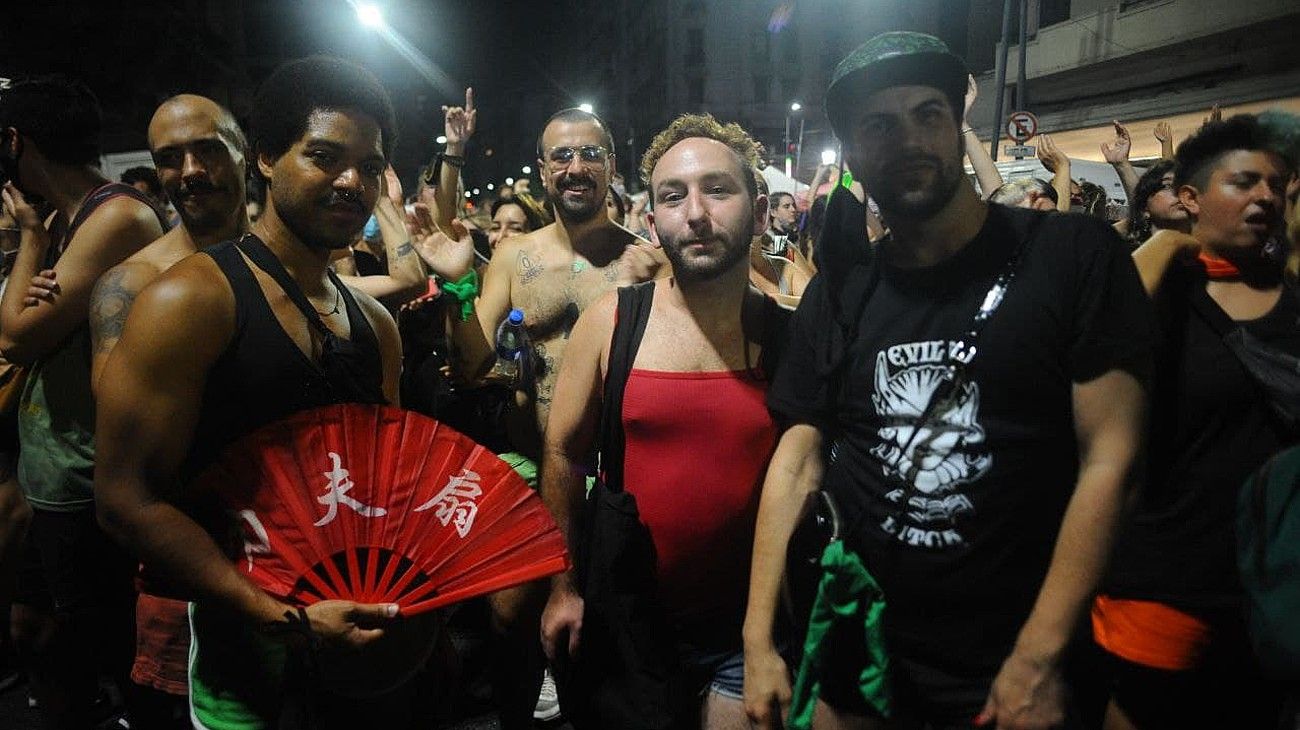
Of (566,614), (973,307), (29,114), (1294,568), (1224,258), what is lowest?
(566,614)

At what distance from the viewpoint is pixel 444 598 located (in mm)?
1832

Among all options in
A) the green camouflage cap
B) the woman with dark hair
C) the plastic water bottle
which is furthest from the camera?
the plastic water bottle

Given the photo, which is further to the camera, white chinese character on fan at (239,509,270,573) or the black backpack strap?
the black backpack strap

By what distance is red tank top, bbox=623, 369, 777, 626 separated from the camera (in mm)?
2422

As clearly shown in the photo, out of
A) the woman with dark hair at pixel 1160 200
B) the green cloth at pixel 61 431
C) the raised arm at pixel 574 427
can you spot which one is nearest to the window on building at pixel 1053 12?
the woman with dark hair at pixel 1160 200

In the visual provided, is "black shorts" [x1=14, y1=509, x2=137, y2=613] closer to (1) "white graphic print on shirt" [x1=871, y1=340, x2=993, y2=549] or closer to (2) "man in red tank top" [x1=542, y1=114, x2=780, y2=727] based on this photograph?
(2) "man in red tank top" [x1=542, y1=114, x2=780, y2=727]

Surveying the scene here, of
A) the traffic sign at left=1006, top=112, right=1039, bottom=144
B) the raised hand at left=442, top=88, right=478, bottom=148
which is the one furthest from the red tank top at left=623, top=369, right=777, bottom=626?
the traffic sign at left=1006, top=112, right=1039, bottom=144

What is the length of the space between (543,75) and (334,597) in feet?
410

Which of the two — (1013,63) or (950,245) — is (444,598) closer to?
(950,245)

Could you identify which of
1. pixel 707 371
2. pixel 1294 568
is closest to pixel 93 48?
pixel 707 371

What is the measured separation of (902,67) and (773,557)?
1472 millimetres

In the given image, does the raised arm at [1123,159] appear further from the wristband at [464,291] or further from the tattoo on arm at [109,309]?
the tattoo on arm at [109,309]

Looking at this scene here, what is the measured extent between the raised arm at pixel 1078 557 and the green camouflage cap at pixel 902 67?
0.94m

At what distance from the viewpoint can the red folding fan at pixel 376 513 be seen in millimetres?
1842
